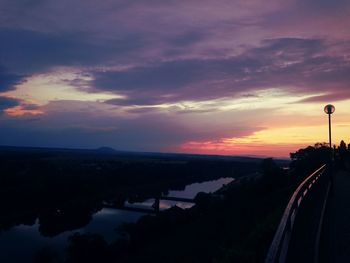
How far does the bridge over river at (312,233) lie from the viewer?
19.5ft

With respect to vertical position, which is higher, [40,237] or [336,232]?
[336,232]

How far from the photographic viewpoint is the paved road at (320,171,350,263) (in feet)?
24.0

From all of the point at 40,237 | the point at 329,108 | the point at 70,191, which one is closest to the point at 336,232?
the point at 329,108

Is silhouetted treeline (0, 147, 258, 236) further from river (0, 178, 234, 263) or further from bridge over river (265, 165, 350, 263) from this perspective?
bridge over river (265, 165, 350, 263)

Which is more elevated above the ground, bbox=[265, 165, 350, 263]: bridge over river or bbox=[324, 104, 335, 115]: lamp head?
bbox=[324, 104, 335, 115]: lamp head

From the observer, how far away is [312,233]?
8.80 m

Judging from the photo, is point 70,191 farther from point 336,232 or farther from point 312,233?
point 312,233

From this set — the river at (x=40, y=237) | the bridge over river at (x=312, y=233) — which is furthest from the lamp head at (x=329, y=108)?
the river at (x=40, y=237)

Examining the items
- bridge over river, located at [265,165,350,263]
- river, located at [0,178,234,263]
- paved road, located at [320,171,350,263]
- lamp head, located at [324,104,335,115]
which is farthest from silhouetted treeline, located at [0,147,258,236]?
bridge over river, located at [265,165,350,263]

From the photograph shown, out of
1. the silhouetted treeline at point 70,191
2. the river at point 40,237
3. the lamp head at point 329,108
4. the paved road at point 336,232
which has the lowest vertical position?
the river at point 40,237

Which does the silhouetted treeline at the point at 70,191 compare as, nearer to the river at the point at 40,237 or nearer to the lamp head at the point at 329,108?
the river at the point at 40,237

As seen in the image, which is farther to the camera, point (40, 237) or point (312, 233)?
point (40, 237)

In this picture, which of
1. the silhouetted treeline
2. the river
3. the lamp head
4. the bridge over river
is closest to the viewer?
the bridge over river

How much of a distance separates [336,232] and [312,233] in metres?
0.84
